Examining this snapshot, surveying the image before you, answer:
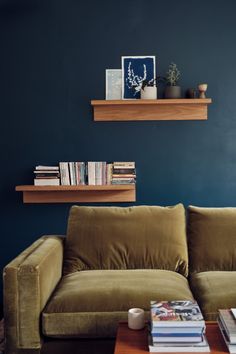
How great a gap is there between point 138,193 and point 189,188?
1.45 feet

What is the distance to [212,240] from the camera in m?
2.89

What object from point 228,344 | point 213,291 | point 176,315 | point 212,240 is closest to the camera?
point 228,344

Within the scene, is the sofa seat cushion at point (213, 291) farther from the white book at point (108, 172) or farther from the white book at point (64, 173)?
the white book at point (64, 173)

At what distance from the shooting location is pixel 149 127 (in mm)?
3922

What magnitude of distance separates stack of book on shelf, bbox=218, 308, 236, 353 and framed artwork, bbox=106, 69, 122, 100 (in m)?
2.38

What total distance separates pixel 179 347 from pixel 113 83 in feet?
8.50

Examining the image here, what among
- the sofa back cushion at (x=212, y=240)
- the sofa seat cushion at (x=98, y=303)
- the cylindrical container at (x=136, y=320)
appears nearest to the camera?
the cylindrical container at (x=136, y=320)

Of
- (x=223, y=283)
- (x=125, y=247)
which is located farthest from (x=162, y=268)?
(x=223, y=283)

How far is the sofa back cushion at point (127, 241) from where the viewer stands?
113 inches

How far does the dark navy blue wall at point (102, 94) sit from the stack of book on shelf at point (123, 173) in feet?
0.35

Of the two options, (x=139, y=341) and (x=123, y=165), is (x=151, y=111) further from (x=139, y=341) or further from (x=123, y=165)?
(x=139, y=341)

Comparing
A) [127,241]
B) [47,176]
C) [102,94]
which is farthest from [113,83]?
[127,241]

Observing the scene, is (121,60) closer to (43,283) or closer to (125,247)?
(125,247)

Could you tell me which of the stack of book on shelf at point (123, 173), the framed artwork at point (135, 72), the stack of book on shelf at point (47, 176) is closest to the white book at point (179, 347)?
the stack of book on shelf at point (123, 173)
